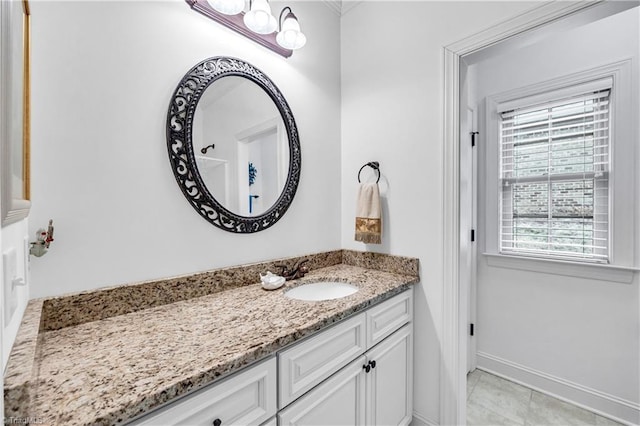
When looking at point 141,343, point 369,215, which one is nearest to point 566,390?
point 369,215

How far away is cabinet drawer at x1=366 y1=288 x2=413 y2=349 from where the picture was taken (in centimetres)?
123

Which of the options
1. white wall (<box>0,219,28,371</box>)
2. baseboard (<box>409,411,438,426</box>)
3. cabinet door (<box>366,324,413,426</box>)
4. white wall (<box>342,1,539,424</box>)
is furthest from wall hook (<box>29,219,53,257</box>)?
baseboard (<box>409,411,438,426</box>)

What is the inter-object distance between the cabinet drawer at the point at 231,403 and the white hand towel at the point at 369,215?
991mm

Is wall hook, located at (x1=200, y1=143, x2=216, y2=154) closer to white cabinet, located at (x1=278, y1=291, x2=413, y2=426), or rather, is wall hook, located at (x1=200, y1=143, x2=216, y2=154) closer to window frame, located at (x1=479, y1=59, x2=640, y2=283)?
white cabinet, located at (x1=278, y1=291, x2=413, y2=426)

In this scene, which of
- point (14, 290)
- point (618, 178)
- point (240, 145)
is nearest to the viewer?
point (14, 290)

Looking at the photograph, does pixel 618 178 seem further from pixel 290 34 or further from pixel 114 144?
pixel 114 144

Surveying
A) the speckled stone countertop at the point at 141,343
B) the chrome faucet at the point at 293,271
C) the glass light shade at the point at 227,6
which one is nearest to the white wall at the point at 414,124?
the speckled stone countertop at the point at 141,343

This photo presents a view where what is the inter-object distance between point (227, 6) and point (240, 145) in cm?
61

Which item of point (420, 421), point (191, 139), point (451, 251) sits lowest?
point (420, 421)

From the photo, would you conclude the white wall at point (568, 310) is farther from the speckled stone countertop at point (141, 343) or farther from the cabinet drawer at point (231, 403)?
the cabinet drawer at point (231, 403)

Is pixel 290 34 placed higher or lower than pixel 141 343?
higher

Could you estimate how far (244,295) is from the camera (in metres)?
1.25

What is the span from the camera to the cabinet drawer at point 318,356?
0.88 metres

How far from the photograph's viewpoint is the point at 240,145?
4.66 feet
